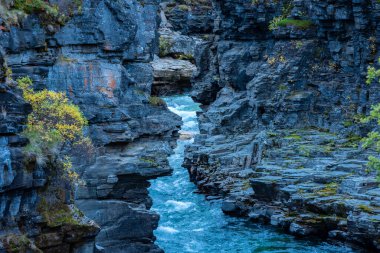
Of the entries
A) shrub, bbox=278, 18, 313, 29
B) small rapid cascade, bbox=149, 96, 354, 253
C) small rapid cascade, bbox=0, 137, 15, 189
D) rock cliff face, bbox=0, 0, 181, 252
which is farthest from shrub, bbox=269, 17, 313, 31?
small rapid cascade, bbox=0, 137, 15, 189

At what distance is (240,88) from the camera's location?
72.3 meters

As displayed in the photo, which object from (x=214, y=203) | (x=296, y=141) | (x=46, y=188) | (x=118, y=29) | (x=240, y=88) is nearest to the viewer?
(x=46, y=188)

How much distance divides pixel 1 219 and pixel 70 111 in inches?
320

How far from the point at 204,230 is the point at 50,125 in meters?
20.0

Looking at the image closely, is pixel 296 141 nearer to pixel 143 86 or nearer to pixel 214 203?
pixel 214 203

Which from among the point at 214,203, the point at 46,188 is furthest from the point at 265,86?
the point at 46,188

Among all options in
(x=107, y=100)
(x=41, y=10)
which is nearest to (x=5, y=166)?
(x=41, y=10)

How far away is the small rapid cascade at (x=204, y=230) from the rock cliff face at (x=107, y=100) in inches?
275

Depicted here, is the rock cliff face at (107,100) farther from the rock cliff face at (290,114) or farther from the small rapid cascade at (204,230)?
the rock cliff face at (290,114)

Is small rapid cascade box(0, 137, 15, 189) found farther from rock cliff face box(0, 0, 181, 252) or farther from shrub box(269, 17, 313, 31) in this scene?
shrub box(269, 17, 313, 31)

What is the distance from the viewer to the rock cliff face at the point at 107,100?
35375 mm

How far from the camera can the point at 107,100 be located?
3756 cm

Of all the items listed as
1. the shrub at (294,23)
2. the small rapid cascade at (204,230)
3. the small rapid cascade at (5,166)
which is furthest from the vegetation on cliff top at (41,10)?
the shrub at (294,23)

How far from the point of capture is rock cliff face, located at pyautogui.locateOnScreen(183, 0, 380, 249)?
44469 mm
